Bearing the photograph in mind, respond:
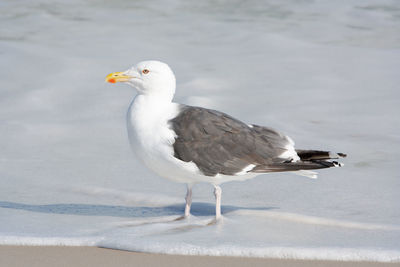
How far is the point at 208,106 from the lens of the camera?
369 inches

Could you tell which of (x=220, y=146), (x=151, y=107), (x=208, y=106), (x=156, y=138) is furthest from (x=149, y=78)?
(x=208, y=106)

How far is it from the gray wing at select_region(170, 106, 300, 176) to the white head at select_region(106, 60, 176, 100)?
9.0 inches

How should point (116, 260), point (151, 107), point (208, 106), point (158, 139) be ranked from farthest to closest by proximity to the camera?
point (208, 106) → point (151, 107) → point (158, 139) → point (116, 260)

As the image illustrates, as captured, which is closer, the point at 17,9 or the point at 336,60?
the point at 336,60

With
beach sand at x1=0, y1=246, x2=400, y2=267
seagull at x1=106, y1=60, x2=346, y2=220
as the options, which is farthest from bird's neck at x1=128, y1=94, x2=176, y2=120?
beach sand at x1=0, y1=246, x2=400, y2=267

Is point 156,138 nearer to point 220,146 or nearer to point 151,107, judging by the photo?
point 151,107

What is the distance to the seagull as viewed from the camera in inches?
201

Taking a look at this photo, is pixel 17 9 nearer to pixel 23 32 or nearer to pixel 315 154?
pixel 23 32

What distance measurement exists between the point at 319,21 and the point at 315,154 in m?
9.79

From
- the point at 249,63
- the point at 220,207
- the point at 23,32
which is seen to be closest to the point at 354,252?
the point at 220,207

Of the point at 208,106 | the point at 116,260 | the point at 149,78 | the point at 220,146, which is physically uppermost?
the point at 149,78

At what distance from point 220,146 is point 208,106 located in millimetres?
4118

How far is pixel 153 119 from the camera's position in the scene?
5172 mm

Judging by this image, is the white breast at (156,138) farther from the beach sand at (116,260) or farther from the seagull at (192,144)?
the beach sand at (116,260)
